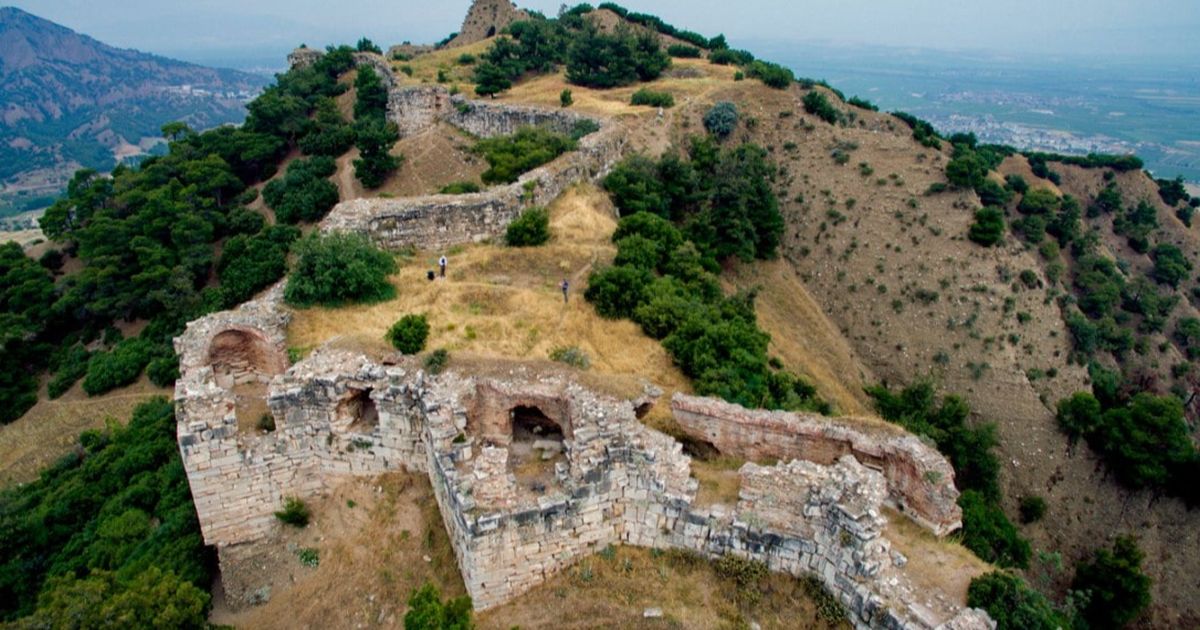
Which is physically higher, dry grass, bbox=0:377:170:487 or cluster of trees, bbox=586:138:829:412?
cluster of trees, bbox=586:138:829:412

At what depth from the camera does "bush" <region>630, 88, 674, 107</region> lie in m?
45.1

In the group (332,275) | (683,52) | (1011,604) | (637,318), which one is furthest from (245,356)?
(683,52)

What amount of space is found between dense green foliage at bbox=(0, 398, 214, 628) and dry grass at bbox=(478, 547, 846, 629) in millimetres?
5865

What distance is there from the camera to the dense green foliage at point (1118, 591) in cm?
2453

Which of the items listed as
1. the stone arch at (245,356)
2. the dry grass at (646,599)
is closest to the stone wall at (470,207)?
the stone arch at (245,356)

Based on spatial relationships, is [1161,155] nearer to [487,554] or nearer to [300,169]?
[300,169]

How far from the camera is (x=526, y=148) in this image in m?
33.7

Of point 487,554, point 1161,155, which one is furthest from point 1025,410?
point 1161,155

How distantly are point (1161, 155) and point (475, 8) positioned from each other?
14615 cm

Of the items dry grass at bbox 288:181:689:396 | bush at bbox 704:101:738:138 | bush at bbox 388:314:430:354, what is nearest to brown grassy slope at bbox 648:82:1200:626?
bush at bbox 704:101:738:138

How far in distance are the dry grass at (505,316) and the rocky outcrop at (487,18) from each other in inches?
2010

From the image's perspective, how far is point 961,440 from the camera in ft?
98.9

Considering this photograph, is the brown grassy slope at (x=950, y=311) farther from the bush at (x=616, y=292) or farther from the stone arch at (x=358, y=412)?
the stone arch at (x=358, y=412)

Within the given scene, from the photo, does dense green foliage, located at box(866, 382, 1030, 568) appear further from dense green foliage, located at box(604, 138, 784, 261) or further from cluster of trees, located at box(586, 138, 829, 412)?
dense green foliage, located at box(604, 138, 784, 261)
